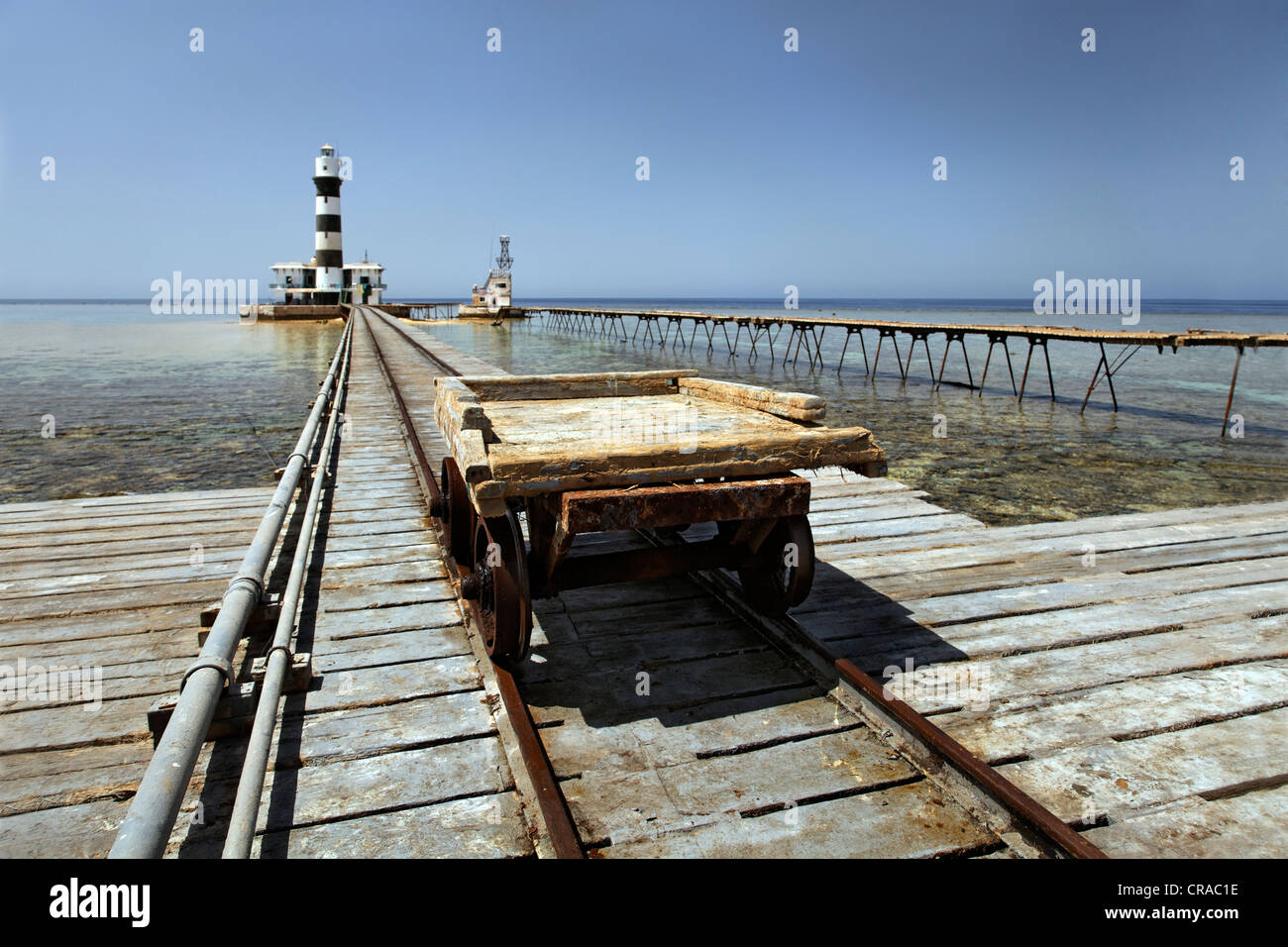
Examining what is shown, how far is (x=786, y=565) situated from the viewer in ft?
11.9

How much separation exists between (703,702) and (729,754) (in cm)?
39

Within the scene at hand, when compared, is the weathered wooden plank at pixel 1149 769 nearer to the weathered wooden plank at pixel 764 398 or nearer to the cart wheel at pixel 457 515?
the weathered wooden plank at pixel 764 398

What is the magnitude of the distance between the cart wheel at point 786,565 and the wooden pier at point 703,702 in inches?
6.5

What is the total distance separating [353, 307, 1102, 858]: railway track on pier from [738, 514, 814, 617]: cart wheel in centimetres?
16

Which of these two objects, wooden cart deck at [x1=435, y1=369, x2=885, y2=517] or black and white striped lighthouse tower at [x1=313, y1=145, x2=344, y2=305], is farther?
black and white striped lighthouse tower at [x1=313, y1=145, x2=344, y2=305]

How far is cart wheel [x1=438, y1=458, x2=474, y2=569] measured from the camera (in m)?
4.18

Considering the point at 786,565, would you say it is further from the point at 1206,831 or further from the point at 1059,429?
the point at 1059,429

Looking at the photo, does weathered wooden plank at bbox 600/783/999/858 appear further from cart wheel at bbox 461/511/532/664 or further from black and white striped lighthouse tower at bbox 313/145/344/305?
black and white striped lighthouse tower at bbox 313/145/344/305

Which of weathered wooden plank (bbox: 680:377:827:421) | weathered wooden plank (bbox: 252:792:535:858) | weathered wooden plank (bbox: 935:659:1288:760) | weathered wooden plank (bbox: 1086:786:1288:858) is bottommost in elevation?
weathered wooden plank (bbox: 1086:786:1288:858)

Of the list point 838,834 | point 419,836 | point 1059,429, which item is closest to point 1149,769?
point 838,834

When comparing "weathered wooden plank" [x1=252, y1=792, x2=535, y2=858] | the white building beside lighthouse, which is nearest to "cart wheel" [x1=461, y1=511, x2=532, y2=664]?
"weathered wooden plank" [x1=252, y1=792, x2=535, y2=858]

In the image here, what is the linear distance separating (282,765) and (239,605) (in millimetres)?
681
